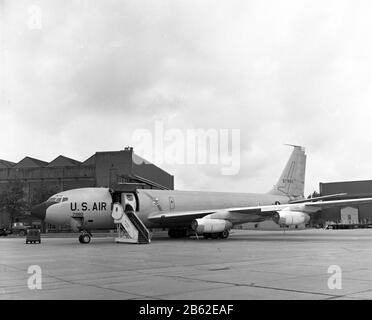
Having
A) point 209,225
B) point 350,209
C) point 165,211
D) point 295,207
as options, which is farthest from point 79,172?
point 295,207

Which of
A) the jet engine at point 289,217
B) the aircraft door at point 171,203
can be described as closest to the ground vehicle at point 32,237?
the aircraft door at point 171,203

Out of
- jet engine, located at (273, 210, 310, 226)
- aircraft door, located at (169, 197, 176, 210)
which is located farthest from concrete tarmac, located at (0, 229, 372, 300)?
aircraft door, located at (169, 197, 176, 210)

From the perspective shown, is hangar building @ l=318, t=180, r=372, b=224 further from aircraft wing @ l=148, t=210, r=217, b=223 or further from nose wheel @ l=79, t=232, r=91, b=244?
nose wheel @ l=79, t=232, r=91, b=244

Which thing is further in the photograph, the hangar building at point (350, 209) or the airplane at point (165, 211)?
the hangar building at point (350, 209)

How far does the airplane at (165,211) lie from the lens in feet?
93.6

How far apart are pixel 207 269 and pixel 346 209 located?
327 feet

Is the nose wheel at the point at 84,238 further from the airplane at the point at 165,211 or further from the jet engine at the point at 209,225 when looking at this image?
the jet engine at the point at 209,225

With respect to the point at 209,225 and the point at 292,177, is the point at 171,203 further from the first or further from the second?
the point at 292,177

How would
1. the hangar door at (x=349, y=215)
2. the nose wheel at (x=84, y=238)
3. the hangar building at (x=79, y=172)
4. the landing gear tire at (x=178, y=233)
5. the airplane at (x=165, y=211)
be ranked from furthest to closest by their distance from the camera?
the hangar door at (x=349, y=215)
the hangar building at (x=79, y=172)
the landing gear tire at (x=178, y=233)
the airplane at (x=165, y=211)
the nose wheel at (x=84, y=238)

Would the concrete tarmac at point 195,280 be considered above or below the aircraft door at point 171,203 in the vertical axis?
below
